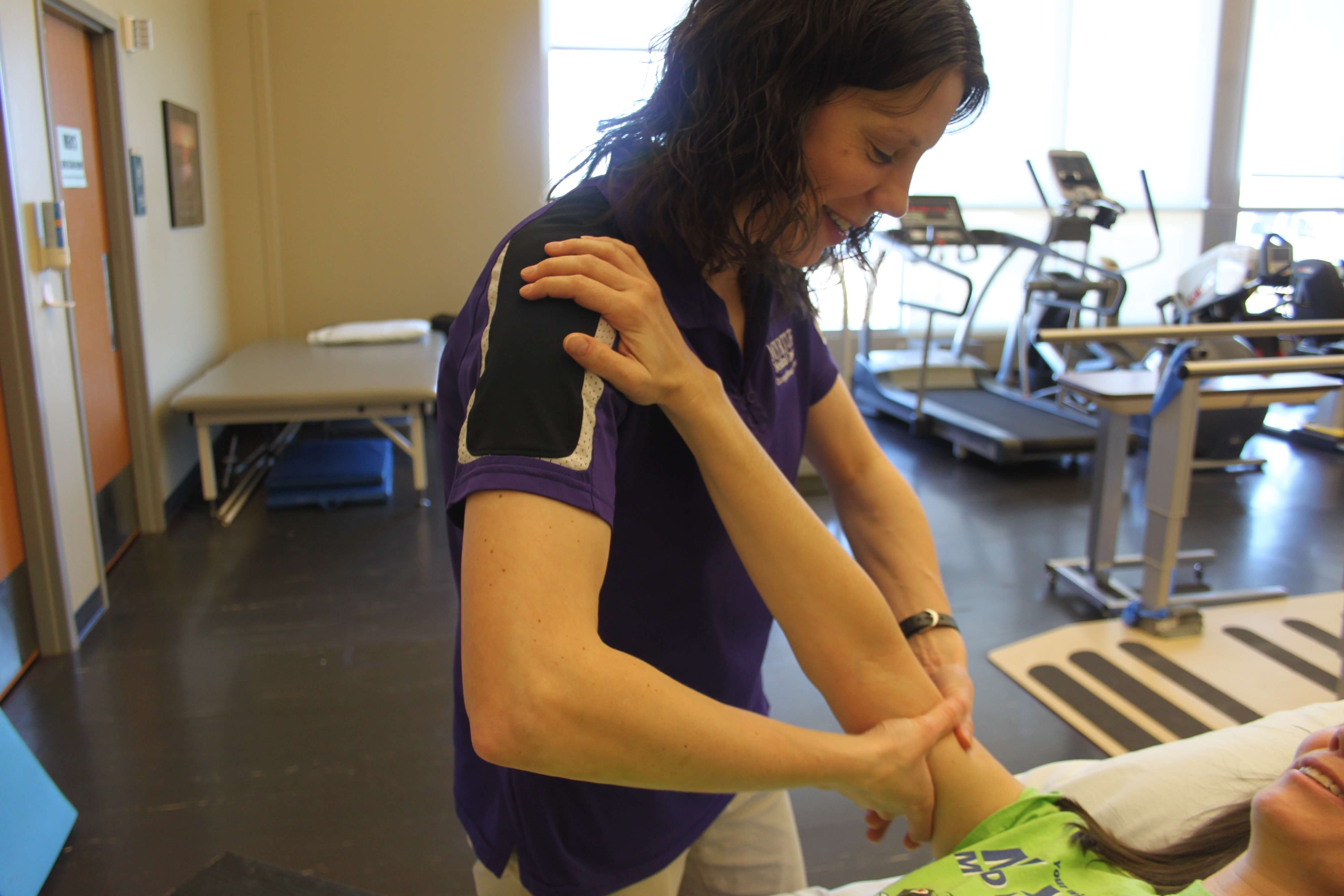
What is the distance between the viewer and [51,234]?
2.71 m

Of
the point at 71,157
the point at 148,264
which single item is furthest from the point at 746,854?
the point at 148,264

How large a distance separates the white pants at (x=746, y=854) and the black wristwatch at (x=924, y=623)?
0.80 ft

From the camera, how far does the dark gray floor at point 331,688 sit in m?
1.91

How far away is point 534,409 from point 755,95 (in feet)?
1.08

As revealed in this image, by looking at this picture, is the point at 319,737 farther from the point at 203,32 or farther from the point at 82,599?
the point at 203,32

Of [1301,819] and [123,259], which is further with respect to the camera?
[123,259]

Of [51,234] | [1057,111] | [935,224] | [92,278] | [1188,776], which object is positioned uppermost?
[1057,111]

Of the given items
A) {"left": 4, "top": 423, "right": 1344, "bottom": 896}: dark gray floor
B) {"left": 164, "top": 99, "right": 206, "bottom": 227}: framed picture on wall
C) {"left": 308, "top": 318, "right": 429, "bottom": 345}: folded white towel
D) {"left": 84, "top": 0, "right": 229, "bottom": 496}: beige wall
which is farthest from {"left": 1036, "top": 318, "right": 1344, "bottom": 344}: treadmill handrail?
{"left": 164, "top": 99, "right": 206, "bottom": 227}: framed picture on wall

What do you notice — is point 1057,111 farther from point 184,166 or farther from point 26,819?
point 26,819

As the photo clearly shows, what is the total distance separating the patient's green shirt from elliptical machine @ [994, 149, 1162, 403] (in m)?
4.04

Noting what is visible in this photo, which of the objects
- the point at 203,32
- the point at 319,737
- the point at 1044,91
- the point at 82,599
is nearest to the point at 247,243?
the point at 203,32

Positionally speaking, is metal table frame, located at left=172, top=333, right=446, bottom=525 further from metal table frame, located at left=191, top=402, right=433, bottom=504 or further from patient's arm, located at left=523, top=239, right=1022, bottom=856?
patient's arm, located at left=523, top=239, right=1022, bottom=856

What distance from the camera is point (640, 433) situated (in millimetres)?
765

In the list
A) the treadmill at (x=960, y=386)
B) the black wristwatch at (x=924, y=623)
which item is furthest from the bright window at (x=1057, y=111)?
the black wristwatch at (x=924, y=623)
